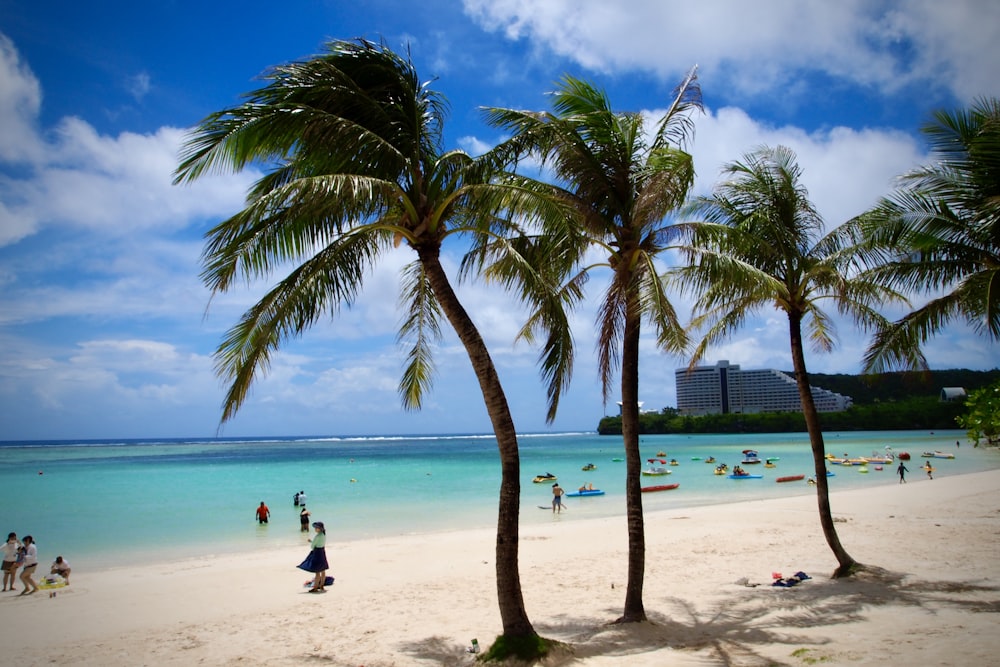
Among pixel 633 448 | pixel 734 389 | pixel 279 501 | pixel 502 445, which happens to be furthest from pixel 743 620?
pixel 734 389

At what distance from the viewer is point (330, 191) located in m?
5.68

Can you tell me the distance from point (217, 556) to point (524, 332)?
13518 mm

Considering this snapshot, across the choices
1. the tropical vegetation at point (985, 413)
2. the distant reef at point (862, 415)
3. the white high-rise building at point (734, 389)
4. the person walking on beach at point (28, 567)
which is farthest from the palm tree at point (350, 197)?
the distant reef at point (862, 415)

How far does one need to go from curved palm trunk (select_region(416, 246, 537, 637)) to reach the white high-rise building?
509cm

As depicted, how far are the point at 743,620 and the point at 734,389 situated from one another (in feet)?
102

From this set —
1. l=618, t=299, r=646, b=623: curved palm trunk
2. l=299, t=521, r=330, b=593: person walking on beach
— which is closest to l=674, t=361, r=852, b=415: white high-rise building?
l=618, t=299, r=646, b=623: curved palm trunk

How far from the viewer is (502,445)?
6.50 m

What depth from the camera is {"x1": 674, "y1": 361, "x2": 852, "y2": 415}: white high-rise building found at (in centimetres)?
2880

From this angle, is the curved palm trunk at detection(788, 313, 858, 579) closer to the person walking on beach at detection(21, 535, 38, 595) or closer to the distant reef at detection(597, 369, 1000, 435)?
the person walking on beach at detection(21, 535, 38, 595)

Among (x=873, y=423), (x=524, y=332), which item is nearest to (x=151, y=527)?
(x=524, y=332)

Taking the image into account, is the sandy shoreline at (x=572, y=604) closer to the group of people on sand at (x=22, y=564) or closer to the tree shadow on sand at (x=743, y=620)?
the tree shadow on sand at (x=743, y=620)

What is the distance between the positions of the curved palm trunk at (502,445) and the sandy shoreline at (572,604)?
731 mm

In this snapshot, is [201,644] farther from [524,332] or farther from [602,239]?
[602,239]

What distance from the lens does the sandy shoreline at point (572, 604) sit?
690 centimetres
